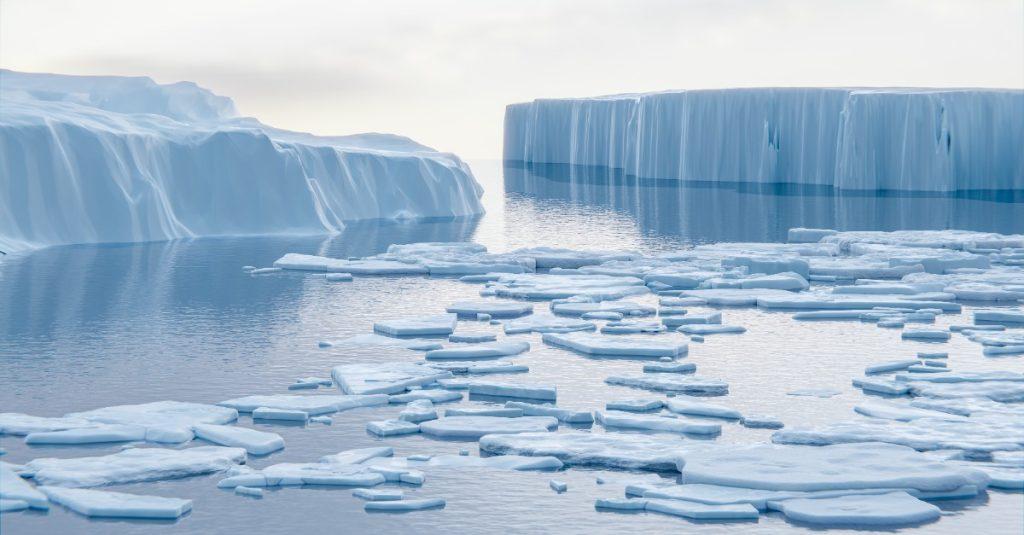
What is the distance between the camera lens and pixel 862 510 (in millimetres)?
5516

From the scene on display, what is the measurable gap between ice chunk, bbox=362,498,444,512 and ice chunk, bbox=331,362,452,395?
7.18 ft

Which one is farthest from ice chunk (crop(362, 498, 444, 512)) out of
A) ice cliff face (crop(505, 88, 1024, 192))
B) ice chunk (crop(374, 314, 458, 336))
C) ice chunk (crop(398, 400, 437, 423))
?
ice cliff face (crop(505, 88, 1024, 192))

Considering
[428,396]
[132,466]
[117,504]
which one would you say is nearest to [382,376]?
[428,396]

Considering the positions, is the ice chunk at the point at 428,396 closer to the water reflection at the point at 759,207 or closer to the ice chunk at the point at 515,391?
the ice chunk at the point at 515,391

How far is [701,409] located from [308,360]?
9.40 ft

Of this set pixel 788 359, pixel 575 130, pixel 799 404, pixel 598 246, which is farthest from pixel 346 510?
pixel 575 130

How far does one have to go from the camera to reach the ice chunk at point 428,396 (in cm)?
770

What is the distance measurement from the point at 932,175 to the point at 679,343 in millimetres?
21328

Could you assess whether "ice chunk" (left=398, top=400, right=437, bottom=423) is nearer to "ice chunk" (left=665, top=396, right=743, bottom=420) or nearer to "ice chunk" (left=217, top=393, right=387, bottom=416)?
"ice chunk" (left=217, top=393, right=387, bottom=416)

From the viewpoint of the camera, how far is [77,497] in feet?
18.5

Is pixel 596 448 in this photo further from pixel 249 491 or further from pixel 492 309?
pixel 492 309

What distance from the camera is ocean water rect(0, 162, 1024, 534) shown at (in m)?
5.53

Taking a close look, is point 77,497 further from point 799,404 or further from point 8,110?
point 8,110

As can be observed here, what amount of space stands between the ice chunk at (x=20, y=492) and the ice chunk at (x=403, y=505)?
1289mm
